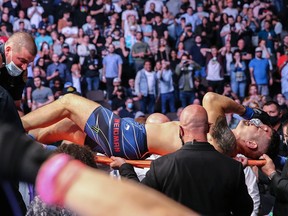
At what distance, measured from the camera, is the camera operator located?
56.2ft

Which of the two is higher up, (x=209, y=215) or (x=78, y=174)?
(x=78, y=174)

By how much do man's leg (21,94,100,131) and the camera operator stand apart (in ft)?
36.8

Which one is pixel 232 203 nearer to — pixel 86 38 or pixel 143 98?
pixel 143 98

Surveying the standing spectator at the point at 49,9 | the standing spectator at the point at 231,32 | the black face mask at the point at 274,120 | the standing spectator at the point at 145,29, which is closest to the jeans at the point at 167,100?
the standing spectator at the point at 145,29

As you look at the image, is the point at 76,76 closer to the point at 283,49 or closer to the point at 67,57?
the point at 67,57

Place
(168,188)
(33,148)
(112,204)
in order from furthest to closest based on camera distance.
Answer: (168,188) → (33,148) → (112,204)

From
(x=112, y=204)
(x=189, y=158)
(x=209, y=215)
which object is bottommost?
(x=209, y=215)

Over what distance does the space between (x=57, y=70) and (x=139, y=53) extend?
2449 mm

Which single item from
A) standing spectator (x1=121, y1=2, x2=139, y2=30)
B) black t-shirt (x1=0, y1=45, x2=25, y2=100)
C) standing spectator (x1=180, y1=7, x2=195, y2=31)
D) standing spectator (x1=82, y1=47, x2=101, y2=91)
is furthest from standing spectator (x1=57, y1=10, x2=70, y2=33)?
black t-shirt (x1=0, y1=45, x2=25, y2=100)

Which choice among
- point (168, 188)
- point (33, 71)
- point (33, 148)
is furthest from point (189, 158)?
point (33, 71)

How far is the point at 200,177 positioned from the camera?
154 inches

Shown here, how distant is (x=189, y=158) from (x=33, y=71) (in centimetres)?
1277

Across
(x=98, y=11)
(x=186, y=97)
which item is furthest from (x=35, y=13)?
(x=186, y=97)

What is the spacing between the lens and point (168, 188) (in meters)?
3.91
